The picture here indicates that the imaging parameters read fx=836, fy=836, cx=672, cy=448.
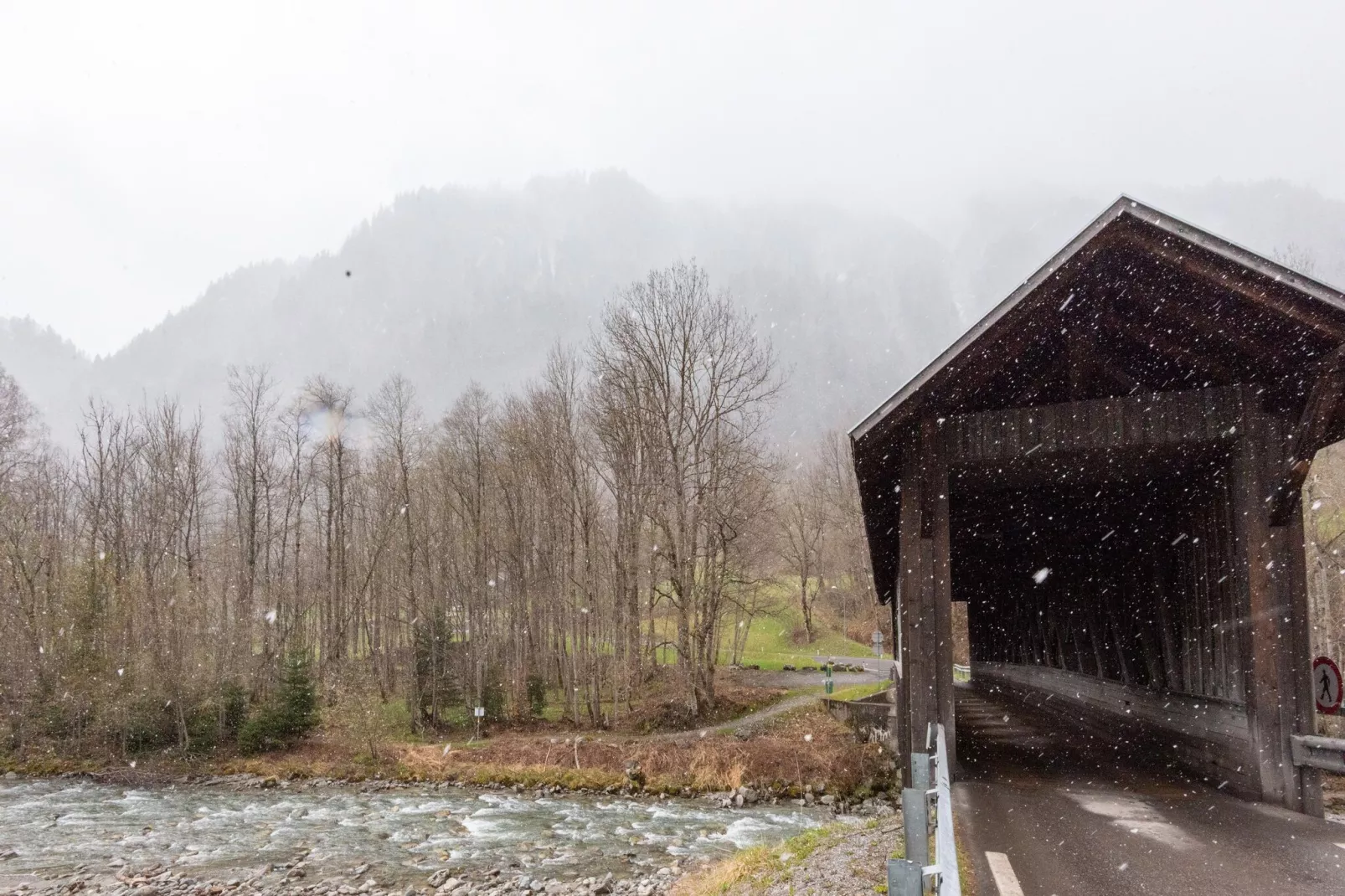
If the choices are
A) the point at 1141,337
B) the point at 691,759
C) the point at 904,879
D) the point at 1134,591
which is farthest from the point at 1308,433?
the point at 691,759

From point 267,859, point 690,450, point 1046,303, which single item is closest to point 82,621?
point 267,859

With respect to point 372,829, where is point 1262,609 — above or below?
above

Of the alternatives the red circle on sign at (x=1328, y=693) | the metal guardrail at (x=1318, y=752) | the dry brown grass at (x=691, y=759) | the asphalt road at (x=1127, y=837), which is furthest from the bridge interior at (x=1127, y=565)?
the dry brown grass at (x=691, y=759)

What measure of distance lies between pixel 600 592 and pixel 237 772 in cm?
1357

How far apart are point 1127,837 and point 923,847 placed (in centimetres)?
337

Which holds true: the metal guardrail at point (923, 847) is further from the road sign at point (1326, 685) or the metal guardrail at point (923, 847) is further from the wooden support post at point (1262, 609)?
the road sign at point (1326, 685)

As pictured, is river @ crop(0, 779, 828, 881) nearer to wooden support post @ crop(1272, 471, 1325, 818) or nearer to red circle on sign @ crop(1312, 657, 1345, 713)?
wooden support post @ crop(1272, 471, 1325, 818)

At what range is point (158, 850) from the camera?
14328 millimetres

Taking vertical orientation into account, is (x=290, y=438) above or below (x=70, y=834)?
above

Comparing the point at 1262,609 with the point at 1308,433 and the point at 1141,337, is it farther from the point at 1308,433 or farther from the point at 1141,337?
the point at 1141,337

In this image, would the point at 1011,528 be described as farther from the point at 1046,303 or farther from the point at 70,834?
the point at 70,834

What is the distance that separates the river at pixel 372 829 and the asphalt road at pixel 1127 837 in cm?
617

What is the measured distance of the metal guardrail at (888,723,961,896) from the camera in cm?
352

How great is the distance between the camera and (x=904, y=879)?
3.54 metres
